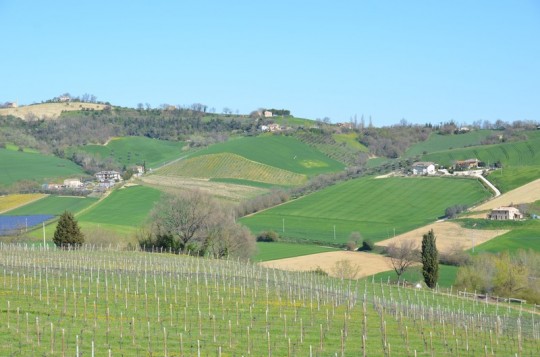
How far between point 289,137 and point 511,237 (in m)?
90.6

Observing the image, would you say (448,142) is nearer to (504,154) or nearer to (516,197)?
(504,154)

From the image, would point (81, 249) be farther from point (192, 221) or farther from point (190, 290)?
point (190, 290)

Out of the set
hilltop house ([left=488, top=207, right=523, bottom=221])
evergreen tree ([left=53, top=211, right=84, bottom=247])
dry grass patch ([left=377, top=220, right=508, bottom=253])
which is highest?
hilltop house ([left=488, top=207, right=523, bottom=221])

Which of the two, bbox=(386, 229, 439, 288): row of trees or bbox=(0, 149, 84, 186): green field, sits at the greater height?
bbox=(0, 149, 84, 186): green field

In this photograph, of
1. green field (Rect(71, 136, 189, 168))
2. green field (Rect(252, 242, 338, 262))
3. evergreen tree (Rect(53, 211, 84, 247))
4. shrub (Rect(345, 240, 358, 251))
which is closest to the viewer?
evergreen tree (Rect(53, 211, 84, 247))

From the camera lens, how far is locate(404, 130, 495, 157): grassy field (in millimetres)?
166500

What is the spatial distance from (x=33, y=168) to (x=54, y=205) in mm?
32885

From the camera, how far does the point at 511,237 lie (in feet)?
285

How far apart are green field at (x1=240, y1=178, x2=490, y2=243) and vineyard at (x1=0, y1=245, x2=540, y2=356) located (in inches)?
1847

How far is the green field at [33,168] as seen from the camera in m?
135

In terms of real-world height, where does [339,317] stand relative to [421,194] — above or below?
below

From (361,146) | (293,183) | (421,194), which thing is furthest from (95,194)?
(361,146)

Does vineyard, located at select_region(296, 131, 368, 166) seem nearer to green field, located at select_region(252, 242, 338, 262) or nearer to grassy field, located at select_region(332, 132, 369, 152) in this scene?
grassy field, located at select_region(332, 132, 369, 152)

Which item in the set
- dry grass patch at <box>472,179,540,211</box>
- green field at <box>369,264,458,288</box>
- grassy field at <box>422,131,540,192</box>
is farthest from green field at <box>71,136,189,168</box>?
green field at <box>369,264,458,288</box>
